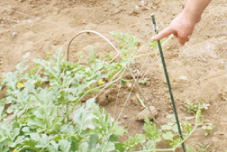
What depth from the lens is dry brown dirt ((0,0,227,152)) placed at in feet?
7.01

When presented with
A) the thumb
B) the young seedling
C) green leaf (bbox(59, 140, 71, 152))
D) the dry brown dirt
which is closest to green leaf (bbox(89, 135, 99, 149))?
green leaf (bbox(59, 140, 71, 152))

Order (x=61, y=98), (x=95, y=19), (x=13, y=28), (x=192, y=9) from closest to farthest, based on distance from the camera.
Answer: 1. (x=192, y=9)
2. (x=61, y=98)
3. (x=13, y=28)
4. (x=95, y=19)

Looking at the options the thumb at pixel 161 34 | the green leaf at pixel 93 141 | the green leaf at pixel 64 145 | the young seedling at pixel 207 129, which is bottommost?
the young seedling at pixel 207 129

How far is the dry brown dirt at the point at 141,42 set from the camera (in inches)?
84.1

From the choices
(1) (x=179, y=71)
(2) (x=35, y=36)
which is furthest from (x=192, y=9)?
(2) (x=35, y=36)

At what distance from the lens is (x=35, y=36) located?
2.89 metres

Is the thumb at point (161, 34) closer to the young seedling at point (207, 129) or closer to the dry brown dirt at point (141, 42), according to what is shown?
the dry brown dirt at point (141, 42)

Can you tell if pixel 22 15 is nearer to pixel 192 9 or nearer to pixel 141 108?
pixel 141 108

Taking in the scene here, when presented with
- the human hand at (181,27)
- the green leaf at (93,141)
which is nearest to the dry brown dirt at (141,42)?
the human hand at (181,27)

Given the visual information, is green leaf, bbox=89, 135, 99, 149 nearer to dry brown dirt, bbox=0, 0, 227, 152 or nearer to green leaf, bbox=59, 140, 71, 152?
green leaf, bbox=59, 140, 71, 152

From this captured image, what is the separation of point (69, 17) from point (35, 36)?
63 cm

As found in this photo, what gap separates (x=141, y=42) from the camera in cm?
277

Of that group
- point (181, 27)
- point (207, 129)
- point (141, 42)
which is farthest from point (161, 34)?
point (141, 42)

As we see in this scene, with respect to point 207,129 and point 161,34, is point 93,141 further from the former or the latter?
point 207,129
